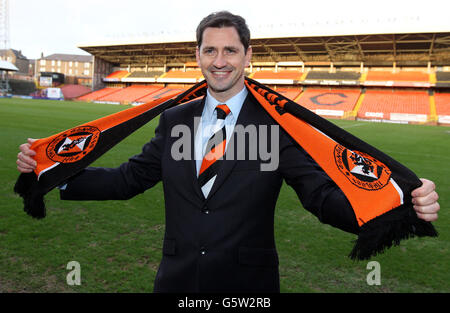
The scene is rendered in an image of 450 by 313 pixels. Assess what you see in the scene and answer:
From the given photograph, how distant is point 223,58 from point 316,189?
2.54ft

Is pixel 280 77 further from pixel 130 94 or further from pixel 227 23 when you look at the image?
pixel 227 23

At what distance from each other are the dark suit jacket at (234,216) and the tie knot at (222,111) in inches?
3.4

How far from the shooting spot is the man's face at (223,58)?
167 centimetres

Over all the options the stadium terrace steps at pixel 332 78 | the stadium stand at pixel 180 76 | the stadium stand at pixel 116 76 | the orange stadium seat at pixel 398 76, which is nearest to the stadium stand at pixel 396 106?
the orange stadium seat at pixel 398 76

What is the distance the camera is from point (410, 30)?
32469 mm

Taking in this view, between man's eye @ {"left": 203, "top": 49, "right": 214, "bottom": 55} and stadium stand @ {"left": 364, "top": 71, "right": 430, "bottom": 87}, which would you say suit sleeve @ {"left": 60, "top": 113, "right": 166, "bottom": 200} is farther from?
stadium stand @ {"left": 364, "top": 71, "right": 430, "bottom": 87}

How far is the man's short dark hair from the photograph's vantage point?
167 cm

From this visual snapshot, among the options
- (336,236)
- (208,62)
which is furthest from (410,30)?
(208,62)

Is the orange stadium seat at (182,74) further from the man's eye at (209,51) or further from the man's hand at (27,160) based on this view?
the man's eye at (209,51)

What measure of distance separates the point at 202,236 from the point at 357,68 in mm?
44982

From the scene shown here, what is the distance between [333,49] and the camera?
40.2m

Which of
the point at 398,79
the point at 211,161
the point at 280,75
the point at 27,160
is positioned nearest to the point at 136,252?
the point at 27,160

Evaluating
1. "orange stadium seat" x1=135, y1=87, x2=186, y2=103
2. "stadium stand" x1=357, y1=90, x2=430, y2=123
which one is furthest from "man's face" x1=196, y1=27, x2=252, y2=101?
"orange stadium seat" x1=135, y1=87, x2=186, y2=103

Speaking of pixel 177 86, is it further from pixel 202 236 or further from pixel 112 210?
pixel 202 236
